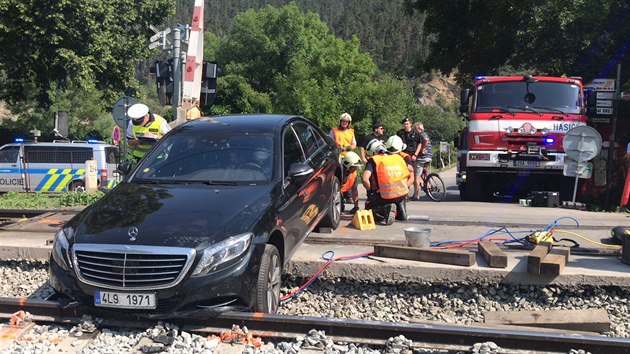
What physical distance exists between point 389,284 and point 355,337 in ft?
4.92

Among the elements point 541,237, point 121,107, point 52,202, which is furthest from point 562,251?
point 121,107

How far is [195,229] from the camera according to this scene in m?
4.73

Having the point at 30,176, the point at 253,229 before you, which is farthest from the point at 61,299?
the point at 30,176

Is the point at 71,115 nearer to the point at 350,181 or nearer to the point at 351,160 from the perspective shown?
the point at 350,181

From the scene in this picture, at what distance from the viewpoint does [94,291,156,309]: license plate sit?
4555mm

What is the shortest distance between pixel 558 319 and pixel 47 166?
1914 centimetres

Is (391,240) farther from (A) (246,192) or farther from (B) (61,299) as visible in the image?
(B) (61,299)

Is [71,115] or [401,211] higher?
[401,211]

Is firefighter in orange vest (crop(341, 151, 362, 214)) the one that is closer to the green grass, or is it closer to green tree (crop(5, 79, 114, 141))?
the green grass

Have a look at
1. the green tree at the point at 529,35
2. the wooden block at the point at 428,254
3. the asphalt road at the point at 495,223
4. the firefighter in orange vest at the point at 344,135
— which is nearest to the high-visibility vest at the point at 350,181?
the asphalt road at the point at 495,223

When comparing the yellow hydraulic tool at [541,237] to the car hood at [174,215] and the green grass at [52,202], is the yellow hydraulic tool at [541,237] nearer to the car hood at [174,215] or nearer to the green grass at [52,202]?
the car hood at [174,215]

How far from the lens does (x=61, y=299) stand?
5172mm

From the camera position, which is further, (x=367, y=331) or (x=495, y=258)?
(x=495, y=258)

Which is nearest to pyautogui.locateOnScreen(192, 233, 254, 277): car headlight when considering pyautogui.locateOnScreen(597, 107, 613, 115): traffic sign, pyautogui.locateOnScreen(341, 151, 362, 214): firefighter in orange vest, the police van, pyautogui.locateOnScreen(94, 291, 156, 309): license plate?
pyautogui.locateOnScreen(94, 291, 156, 309): license plate
